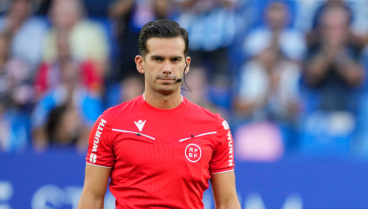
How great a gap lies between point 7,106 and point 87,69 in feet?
4.02

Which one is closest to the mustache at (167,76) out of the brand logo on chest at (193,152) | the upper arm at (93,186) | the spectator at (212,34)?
the brand logo on chest at (193,152)

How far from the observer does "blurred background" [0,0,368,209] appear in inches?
243

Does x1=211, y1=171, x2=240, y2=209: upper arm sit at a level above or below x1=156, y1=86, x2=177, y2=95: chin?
below

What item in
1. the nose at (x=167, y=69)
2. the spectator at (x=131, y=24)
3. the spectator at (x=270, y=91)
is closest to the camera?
the nose at (x=167, y=69)

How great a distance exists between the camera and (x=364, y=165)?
4586 millimetres

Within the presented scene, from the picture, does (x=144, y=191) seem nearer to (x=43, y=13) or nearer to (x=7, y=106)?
(x=7, y=106)

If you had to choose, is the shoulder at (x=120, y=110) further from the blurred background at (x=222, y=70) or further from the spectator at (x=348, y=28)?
the spectator at (x=348, y=28)

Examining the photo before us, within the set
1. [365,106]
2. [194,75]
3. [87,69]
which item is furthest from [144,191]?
[365,106]

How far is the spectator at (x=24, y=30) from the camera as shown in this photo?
6594 mm

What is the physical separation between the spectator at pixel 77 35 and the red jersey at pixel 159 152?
4.12 metres

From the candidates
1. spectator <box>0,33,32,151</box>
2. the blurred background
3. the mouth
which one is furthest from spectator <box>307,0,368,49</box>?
the mouth

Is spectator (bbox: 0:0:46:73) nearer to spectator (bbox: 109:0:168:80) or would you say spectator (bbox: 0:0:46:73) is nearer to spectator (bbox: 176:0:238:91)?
spectator (bbox: 109:0:168:80)

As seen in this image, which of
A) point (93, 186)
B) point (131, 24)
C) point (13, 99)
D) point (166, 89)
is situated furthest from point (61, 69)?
point (166, 89)

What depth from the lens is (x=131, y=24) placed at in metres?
6.49
